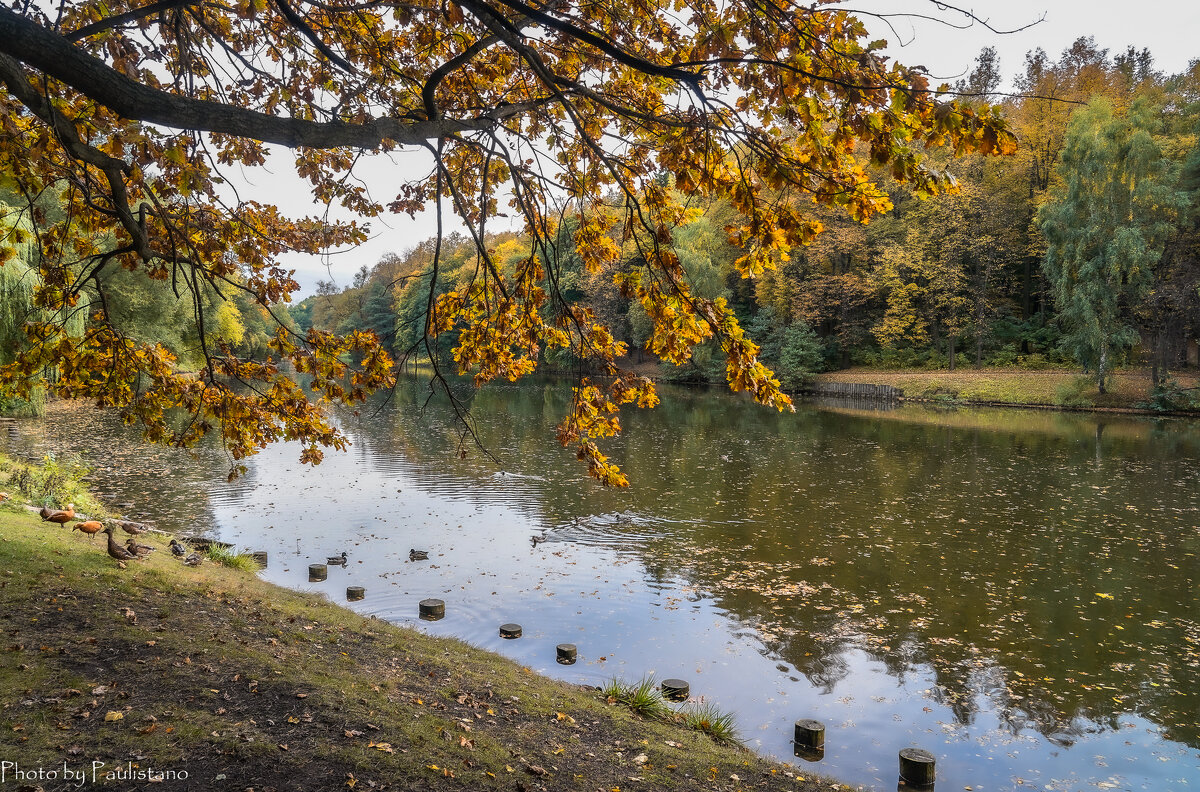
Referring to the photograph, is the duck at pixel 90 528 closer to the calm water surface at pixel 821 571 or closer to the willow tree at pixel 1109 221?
the calm water surface at pixel 821 571

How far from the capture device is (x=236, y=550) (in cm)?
1163

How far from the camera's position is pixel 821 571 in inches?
448

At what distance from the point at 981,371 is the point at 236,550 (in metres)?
44.0

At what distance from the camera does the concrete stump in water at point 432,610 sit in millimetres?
9141

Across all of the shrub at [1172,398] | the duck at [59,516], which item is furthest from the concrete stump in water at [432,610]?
the shrub at [1172,398]

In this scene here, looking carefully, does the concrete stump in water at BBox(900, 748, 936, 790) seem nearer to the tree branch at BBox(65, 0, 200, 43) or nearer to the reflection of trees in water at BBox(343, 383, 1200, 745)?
the reflection of trees in water at BBox(343, 383, 1200, 745)

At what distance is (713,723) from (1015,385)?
3994 cm

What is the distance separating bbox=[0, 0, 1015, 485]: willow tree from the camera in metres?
3.60

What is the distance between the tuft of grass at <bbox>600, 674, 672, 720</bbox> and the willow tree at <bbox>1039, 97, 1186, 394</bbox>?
117 ft

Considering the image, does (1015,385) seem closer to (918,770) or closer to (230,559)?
(918,770)

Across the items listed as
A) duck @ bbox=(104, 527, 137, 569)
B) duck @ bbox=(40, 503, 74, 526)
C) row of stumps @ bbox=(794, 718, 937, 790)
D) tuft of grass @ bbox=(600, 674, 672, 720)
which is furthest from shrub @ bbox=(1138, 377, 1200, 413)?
duck @ bbox=(40, 503, 74, 526)

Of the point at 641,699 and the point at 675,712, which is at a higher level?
the point at 641,699

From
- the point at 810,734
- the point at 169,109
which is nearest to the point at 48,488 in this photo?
the point at 169,109

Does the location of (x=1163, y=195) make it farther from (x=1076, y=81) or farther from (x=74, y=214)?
(x=74, y=214)
